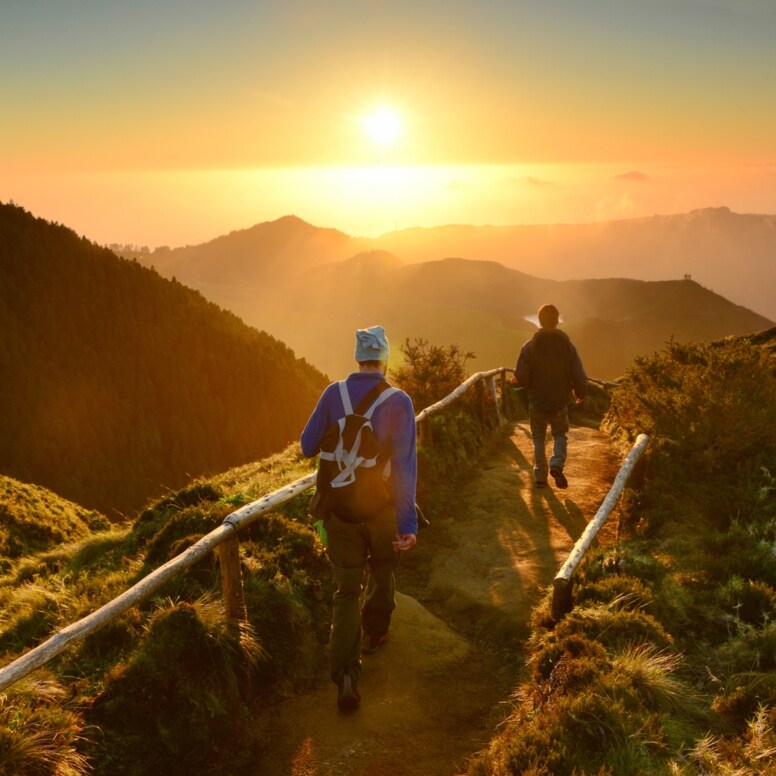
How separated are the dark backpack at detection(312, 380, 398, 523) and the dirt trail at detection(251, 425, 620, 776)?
1401 mm

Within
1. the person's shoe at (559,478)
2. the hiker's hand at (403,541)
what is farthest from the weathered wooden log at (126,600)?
the person's shoe at (559,478)

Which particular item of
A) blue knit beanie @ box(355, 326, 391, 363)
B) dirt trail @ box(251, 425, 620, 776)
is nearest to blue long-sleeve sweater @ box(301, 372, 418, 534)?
blue knit beanie @ box(355, 326, 391, 363)

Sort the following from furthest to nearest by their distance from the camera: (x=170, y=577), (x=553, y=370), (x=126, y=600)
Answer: (x=553, y=370) → (x=170, y=577) → (x=126, y=600)

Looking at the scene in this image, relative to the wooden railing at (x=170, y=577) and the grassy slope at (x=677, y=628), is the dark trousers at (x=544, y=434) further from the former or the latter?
the wooden railing at (x=170, y=577)

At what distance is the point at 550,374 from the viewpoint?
854 cm

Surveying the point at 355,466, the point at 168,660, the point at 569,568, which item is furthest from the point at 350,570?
the point at 569,568

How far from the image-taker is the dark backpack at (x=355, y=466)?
13.6 ft

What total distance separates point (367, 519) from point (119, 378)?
124508 mm

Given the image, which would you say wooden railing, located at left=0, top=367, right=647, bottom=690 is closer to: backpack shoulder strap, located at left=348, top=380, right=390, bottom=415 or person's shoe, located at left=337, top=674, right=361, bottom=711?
person's shoe, located at left=337, top=674, right=361, bottom=711

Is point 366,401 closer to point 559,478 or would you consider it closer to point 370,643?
point 370,643

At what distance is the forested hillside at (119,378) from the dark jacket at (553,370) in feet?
307

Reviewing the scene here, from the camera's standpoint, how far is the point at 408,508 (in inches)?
171

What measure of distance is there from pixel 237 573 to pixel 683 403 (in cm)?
658

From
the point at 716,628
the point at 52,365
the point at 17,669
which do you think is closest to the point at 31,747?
the point at 17,669
